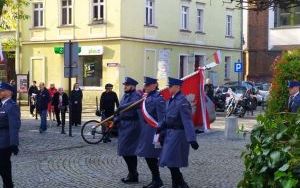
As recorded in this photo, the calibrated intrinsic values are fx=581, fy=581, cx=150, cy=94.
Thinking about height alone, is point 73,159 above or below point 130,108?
below

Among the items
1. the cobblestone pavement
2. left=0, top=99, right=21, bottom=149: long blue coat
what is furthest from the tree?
the cobblestone pavement

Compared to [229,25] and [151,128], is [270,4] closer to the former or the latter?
[151,128]

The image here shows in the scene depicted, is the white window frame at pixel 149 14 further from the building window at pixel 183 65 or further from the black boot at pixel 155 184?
the black boot at pixel 155 184

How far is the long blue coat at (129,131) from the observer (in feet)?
33.7

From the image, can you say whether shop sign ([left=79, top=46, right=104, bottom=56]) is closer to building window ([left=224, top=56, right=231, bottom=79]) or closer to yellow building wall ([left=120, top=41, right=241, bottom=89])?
yellow building wall ([left=120, top=41, right=241, bottom=89])

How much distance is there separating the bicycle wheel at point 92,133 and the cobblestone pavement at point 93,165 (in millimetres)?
292

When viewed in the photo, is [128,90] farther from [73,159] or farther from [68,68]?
[68,68]

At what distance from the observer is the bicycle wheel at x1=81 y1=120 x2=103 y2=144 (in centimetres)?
1622

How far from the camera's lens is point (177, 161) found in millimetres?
8820

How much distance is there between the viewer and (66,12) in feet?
127

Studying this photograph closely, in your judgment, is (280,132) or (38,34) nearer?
(280,132)

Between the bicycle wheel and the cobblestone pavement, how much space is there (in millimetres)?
292

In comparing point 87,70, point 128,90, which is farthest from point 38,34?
point 128,90

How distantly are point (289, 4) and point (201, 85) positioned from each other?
390 centimetres
